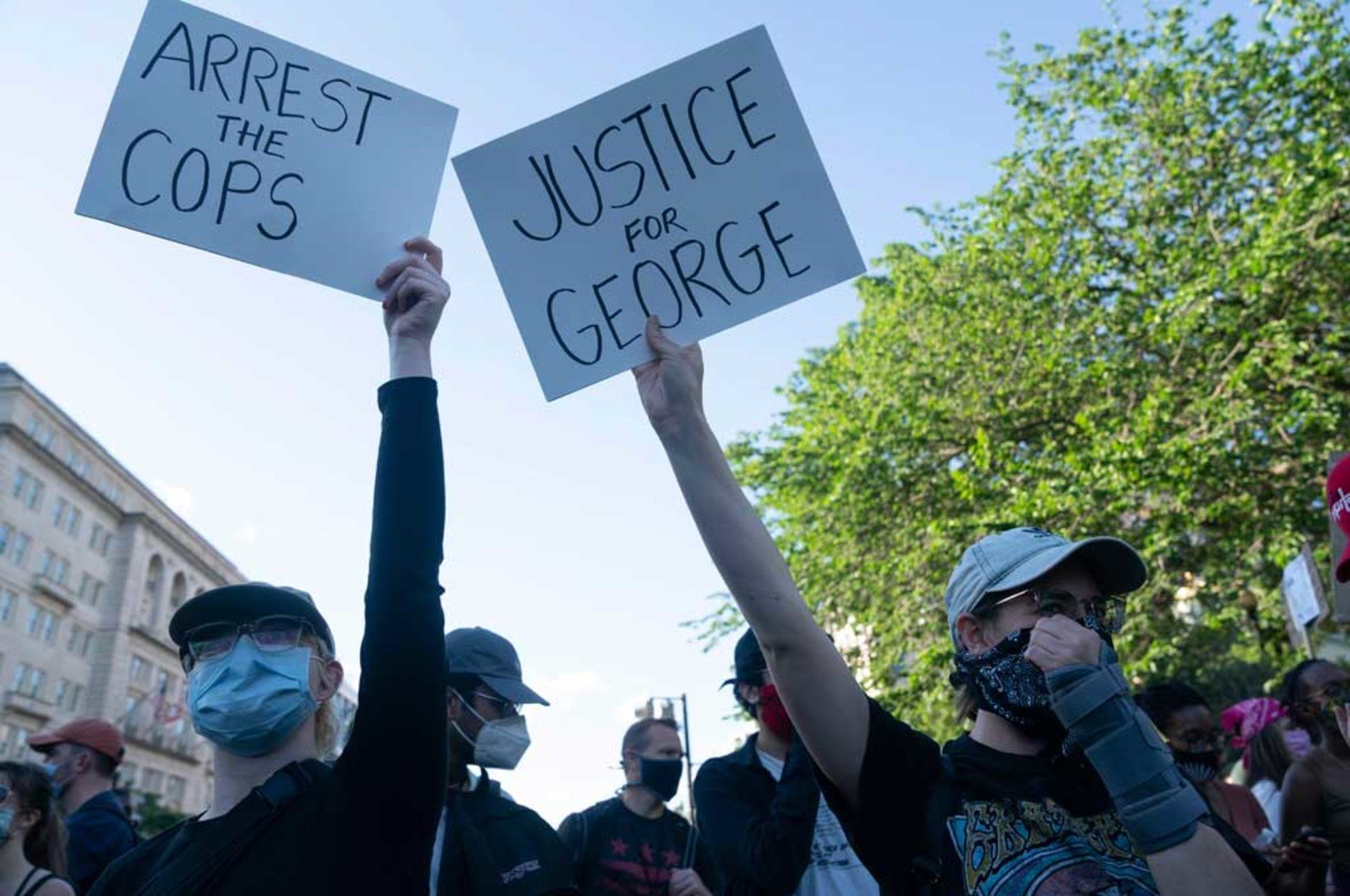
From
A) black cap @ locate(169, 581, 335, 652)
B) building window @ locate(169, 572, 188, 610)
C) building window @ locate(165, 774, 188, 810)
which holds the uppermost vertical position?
building window @ locate(169, 572, 188, 610)

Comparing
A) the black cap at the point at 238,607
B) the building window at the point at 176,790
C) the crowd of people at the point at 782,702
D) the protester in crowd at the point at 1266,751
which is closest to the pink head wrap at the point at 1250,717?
the protester in crowd at the point at 1266,751

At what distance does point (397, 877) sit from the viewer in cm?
186

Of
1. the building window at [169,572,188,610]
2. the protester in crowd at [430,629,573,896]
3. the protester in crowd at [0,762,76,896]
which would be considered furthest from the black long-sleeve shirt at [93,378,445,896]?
the building window at [169,572,188,610]

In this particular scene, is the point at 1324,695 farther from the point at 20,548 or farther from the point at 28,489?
the point at 20,548

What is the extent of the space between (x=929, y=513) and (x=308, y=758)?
14.8 metres

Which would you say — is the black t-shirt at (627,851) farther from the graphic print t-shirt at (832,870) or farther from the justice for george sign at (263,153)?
the justice for george sign at (263,153)

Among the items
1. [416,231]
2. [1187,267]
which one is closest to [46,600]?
[1187,267]

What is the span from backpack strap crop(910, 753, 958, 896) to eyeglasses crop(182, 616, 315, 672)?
1.28 m

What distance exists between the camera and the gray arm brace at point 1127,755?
1.81 meters

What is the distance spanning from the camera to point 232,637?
2350 mm

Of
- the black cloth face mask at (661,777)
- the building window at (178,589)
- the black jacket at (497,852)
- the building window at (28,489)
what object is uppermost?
the building window at (178,589)

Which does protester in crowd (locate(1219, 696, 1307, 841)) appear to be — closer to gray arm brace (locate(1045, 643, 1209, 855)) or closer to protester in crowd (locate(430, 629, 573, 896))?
protester in crowd (locate(430, 629, 573, 896))

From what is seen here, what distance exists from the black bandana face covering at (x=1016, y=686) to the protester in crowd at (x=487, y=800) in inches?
51.8

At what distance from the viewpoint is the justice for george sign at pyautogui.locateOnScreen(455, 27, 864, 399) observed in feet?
8.63
